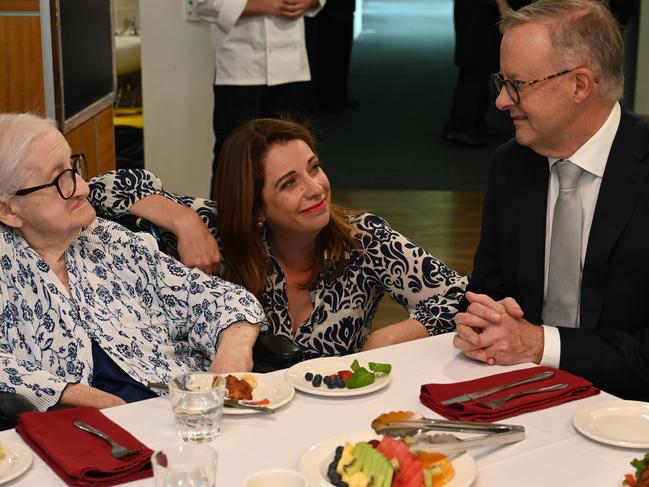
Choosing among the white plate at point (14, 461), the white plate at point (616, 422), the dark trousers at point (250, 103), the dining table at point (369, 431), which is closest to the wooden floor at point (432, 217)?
the dark trousers at point (250, 103)

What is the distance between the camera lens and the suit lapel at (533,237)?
2.64 meters

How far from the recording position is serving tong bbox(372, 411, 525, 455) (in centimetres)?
170

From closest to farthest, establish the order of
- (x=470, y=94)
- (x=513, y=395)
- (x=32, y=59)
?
(x=513, y=395)
(x=32, y=59)
(x=470, y=94)

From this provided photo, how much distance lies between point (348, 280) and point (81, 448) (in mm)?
1329

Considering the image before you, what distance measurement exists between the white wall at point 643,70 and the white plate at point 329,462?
7154mm

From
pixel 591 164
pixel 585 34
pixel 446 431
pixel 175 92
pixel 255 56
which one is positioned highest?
pixel 585 34

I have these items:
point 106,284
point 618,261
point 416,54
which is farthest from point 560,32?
point 416,54

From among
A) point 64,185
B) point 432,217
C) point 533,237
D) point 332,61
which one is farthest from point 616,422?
point 332,61

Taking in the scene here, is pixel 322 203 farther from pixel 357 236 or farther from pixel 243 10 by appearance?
pixel 243 10

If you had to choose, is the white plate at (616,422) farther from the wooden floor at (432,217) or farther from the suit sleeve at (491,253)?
the wooden floor at (432,217)

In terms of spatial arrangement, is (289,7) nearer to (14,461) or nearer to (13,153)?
(13,153)

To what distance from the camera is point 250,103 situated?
534 centimetres

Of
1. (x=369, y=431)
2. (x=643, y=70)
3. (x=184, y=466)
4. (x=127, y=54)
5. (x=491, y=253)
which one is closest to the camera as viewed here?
(x=184, y=466)

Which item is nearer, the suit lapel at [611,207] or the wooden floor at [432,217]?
the suit lapel at [611,207]
